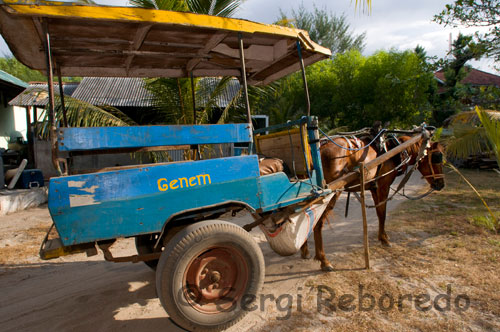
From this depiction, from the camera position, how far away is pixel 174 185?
2244mm

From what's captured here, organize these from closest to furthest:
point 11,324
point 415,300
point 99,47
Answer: point 11,324 < point 415,300 < point 99,47

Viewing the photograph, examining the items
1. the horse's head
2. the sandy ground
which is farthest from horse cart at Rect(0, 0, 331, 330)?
the horse's head

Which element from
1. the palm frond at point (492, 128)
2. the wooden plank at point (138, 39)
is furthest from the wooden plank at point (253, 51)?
the palm frond at point (492, 128)

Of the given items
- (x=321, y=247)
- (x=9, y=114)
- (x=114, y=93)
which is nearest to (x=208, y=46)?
(x=321, y=247)

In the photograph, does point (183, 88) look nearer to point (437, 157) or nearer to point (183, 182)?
point (183, 182)

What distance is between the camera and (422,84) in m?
13.1

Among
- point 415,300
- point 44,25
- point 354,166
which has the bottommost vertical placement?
point 415,300

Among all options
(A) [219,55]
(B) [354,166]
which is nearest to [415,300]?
(B) [354,166]

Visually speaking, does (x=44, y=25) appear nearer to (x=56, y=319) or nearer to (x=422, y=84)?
(x=56, y=319)

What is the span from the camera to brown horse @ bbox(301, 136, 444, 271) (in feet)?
12.5

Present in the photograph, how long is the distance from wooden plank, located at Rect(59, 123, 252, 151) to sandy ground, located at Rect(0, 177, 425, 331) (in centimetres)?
156

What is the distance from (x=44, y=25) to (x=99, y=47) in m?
0.96

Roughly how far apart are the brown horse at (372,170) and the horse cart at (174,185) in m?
0.66

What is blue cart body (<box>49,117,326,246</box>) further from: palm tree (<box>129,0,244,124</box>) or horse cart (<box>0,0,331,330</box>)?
palm tree (<box>129,0,244,124</box>)
